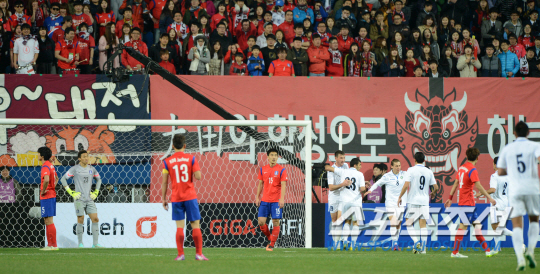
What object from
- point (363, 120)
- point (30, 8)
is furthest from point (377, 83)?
point (30, 8)

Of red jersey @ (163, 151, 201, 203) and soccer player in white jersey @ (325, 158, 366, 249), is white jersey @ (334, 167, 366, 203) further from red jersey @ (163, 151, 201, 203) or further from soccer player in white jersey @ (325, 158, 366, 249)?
red jersey @ (163, 151, 201, 203)

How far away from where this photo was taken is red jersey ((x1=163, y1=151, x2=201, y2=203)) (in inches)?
318

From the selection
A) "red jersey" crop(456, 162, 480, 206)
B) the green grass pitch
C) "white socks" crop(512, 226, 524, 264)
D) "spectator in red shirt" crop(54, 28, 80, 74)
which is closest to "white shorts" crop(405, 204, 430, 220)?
"red jersey" crop(456, 162, 480, 206)

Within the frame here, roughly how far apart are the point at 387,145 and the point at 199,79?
5213mm

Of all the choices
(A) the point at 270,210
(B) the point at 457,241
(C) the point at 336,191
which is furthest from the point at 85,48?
(B) the point at 457,241

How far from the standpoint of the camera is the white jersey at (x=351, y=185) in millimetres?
12078

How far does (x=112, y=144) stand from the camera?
14273 millimetres

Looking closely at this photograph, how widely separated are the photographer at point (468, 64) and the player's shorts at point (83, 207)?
10.6 meters

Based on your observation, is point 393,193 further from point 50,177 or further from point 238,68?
point 50,177

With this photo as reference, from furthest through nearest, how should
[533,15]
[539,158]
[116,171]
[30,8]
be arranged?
[533,15] < [30,8] < [116,171] < [539,158]

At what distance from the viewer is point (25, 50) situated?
581 inches

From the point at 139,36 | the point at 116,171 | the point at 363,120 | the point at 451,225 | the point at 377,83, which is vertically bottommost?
the point at 451,225

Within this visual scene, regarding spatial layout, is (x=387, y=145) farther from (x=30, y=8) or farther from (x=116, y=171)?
(x=30, y=8)

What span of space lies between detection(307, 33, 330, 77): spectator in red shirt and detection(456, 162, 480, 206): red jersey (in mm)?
6177
